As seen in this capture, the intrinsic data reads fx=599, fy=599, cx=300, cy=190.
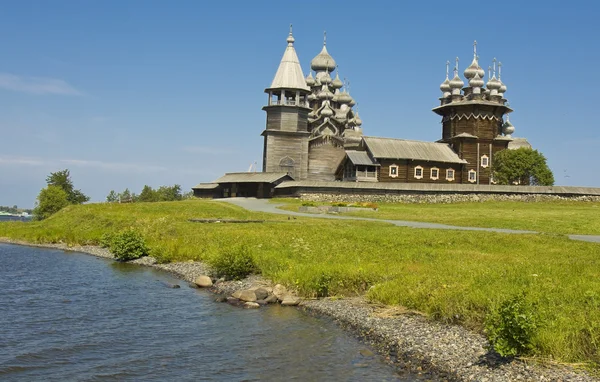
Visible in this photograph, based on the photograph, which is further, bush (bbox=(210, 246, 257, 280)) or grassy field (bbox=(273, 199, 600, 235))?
grassy field (bbox=(273, 199, 600, 235))

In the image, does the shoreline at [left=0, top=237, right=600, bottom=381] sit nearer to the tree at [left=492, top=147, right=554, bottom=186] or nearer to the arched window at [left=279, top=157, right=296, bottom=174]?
the arched window at [left=279, top=157, right=296, bottom=174]

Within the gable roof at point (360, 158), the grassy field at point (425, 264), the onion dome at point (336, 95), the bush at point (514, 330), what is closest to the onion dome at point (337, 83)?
the onion dome at point (336, 95)

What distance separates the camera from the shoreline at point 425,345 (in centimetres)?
1062

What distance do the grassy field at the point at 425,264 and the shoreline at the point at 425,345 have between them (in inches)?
15.4

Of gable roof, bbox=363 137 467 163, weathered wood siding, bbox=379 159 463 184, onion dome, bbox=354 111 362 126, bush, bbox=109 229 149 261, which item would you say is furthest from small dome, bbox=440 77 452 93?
bush, bbox=109 229 149 261

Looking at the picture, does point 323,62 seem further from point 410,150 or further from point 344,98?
point 410,150

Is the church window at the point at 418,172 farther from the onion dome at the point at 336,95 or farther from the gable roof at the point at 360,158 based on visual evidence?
the onion dome at the point at 336,95

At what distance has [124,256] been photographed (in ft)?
98.8

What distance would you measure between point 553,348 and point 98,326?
10.7 m

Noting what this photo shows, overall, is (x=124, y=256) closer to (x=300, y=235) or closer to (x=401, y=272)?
(x=300, y=235)

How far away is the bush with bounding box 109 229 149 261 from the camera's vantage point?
30.1 m

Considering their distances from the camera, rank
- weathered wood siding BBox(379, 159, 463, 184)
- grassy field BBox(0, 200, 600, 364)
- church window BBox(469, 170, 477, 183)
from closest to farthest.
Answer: grassy field BBox(0, 200, 600, 364)
weathered wood siding BBox(379, 159, 463, 184)
church window BBox(469, 170, 477, 183)

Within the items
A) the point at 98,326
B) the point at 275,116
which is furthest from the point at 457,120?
the point at 98,326

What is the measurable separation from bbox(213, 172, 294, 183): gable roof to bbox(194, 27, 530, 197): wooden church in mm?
113
